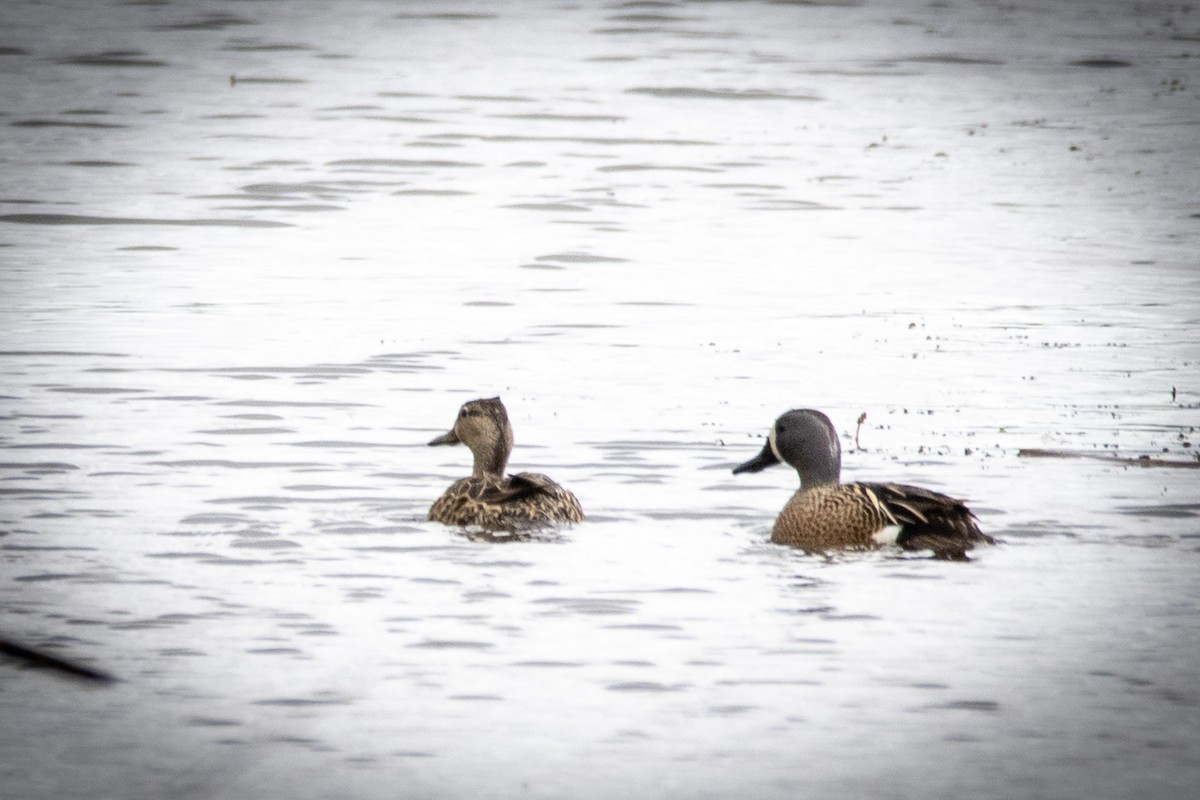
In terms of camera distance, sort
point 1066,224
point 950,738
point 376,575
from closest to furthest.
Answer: point 950,738, point 376,575, point 1066,224

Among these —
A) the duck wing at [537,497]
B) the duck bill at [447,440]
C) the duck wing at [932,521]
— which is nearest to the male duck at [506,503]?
the duck wing at [537,497]

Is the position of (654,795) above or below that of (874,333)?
below

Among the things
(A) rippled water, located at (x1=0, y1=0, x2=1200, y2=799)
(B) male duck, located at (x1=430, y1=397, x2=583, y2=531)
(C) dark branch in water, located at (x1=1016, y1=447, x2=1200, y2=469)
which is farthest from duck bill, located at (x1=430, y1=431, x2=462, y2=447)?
(C) dark branch in water, located at (x1=1016, y1=447, x2=1200, y2=469)

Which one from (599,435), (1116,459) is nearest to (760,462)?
(599,435)

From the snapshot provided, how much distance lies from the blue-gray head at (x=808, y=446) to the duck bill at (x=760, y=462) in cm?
5

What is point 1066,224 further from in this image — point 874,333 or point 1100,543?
point 1100,543

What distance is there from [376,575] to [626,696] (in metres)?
1.76

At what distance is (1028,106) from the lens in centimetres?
2733

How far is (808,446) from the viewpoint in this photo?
30.6 ft

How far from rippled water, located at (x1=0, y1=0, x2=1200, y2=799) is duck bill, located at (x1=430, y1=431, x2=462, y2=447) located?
0.64 feet

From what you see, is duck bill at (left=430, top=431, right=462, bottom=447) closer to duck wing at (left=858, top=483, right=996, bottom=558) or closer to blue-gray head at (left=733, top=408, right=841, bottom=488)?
blue-gray head at (left=733, top=408, right=841, bottom=488)

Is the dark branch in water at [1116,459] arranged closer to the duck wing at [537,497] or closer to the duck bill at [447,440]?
the duck wing at [537,497]

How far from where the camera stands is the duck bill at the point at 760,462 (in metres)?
9.62

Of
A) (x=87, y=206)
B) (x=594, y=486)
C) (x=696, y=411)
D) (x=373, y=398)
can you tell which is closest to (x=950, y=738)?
(x=594, y=486)
